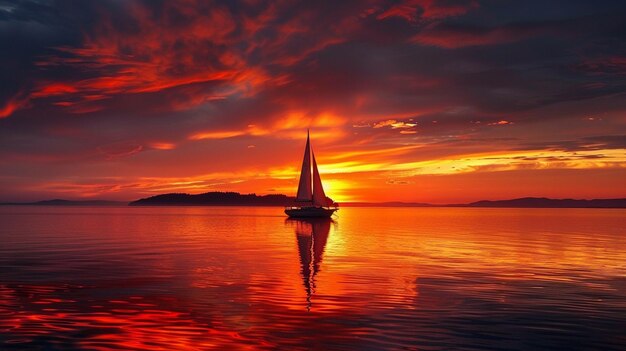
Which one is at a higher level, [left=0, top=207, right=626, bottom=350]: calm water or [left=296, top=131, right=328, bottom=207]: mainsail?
[left=296, top=131, right=328, bottom=207]: mainsail

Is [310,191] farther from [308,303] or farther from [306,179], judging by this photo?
[308,303]

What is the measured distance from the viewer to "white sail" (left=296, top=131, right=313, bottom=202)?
123m

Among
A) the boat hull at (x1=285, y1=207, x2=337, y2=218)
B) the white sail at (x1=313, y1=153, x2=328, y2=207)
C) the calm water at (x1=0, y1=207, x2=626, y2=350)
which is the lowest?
the calm water at (x1=0, y1=207, x2=626, y2=350)

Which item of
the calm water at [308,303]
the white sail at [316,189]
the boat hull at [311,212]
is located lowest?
the calm water at [308,303]

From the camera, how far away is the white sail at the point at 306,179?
404 ft

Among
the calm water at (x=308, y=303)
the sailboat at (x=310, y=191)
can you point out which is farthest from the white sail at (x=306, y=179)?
the calm water at (x=308, y=303)

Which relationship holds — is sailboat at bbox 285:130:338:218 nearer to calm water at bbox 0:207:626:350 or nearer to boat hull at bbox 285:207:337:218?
boat hull at bbox 285:207:337:218

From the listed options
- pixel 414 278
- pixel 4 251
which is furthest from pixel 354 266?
pixel 4 251

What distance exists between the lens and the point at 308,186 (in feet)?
407

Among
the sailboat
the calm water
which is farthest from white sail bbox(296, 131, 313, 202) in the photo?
the calm water

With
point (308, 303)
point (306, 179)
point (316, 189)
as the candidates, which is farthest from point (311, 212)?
point (308, 303)

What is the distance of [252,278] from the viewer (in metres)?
33.6

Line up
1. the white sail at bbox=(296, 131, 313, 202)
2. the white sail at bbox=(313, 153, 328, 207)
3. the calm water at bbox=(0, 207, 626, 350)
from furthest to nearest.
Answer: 1. the white sail at bbox=(313, 153, 328, 207)
2. the white sail at bbox=(296, 131, 313, 202)
3. the calm water at bbox=(0, 207, 626, 350)

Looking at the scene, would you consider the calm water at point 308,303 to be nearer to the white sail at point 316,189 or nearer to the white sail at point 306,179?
the white sail at point 306,179
